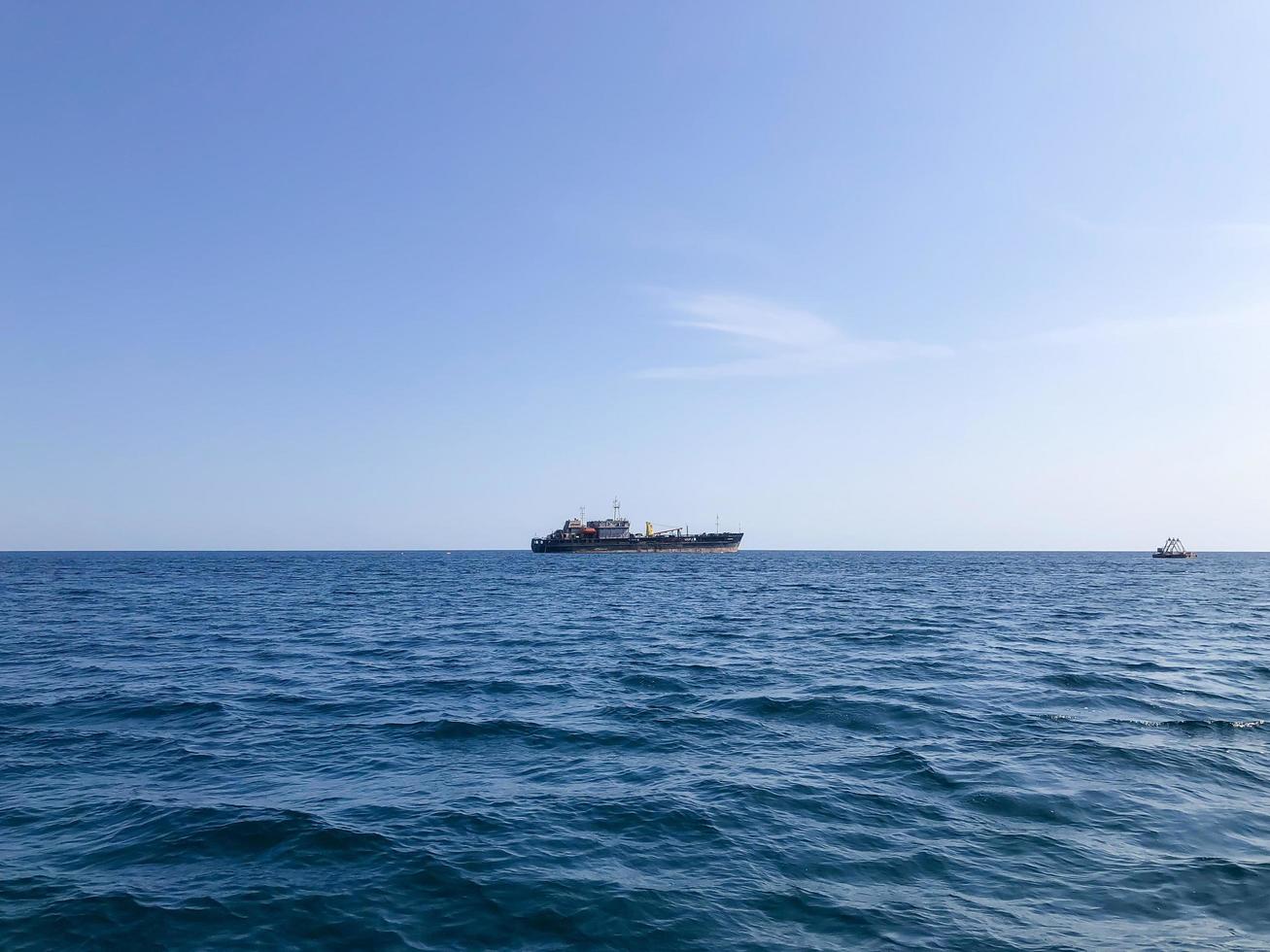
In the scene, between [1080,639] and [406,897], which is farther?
[1080,639]

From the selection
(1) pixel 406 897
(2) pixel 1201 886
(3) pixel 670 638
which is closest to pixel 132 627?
(3) pixel 670 638

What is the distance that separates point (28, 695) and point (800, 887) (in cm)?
2356

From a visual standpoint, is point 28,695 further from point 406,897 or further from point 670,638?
point 670,638

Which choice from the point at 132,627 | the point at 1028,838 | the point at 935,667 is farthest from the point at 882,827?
the point at 132,627

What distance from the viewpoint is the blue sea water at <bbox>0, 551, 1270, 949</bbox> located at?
29.9 ft

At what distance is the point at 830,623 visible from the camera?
4159 centimetres

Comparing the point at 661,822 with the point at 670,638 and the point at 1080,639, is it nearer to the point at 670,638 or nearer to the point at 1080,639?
the point at 670,638

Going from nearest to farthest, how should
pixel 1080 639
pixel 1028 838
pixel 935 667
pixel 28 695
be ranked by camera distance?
pixel 1028 838 < pixel 28 695 < pixel 935 667 < pixel 1080 639

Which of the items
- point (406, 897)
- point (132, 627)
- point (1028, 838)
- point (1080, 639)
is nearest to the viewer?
point (406, 897)

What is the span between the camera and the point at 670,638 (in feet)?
118

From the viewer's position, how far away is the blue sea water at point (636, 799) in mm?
9125

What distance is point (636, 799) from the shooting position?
13.1m

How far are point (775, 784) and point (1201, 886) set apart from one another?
646 centimetres

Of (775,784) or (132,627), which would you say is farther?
(132,627)
